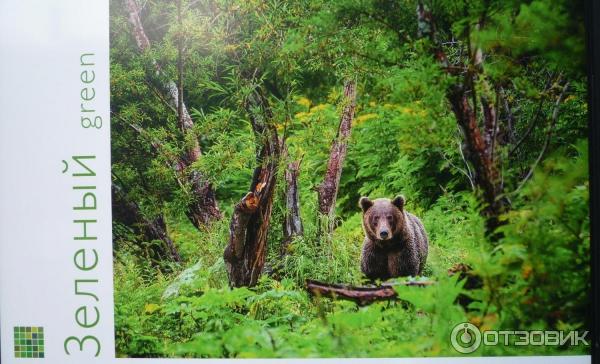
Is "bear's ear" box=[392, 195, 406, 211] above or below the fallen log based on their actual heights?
above

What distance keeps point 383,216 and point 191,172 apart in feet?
3.42

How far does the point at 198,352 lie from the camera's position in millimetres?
2881

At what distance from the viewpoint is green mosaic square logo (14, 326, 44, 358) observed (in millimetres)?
2881

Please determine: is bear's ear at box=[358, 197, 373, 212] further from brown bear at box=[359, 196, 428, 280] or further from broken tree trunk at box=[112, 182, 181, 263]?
broken tree trunk at box=[112, 182, 181, 263]

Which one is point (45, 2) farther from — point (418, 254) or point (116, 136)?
point (418, 254)

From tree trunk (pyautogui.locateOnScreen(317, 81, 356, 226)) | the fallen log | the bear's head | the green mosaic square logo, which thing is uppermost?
tree trunk (pyautogui.locateOnScreen(317, 81, 356, 226))

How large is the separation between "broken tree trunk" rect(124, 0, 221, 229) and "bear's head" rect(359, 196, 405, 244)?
790mm

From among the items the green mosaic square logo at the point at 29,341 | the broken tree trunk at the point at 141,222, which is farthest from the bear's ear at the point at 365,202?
the green mosaic square logo at the point at 29,341

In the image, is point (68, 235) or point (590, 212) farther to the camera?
point (68, 235)

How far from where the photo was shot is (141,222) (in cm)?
296

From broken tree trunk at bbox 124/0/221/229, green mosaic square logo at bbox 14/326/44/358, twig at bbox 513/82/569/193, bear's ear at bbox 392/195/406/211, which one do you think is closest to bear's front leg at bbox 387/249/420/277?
bear's ear at bbox 392/195/406/211

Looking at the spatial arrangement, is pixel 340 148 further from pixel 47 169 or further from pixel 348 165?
pixel 47 169

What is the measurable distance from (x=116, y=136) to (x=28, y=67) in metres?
0.57

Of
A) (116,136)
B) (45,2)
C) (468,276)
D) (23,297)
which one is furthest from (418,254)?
(45,2)
